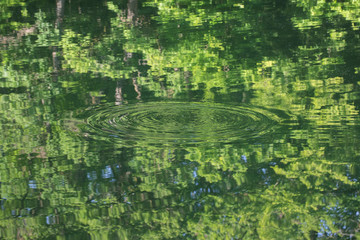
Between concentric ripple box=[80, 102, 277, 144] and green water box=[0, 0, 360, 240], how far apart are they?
0.07 ft

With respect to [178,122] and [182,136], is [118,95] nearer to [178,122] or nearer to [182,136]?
[178,122]

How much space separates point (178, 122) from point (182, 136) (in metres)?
0.46

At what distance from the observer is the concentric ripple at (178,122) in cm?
604

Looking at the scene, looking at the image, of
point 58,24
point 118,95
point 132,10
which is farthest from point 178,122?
point 132,10

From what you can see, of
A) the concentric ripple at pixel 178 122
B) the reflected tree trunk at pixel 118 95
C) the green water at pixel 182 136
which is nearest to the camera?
the green water at pixel 182 136

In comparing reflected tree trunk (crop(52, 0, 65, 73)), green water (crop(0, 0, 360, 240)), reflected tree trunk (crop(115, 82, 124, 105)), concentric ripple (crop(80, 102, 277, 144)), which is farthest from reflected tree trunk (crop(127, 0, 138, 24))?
concentric ripple (crop(80, 102, 277, 144))

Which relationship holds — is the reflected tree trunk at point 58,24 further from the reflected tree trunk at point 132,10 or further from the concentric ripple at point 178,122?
the concentric ripple at point 178,122

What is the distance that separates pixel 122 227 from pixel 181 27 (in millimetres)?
8859

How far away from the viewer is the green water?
4523 mm

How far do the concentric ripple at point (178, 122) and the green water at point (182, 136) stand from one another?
2 cm

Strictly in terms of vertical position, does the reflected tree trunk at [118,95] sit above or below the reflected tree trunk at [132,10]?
below

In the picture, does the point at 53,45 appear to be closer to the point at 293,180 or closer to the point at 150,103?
the point at 150,103

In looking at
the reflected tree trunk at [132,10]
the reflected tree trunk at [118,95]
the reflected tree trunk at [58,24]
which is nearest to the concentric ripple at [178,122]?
the reflected tree trunk at [118,95]

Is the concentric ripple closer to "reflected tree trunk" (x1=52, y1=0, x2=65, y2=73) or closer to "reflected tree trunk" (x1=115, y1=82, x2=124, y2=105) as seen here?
"reflected tree trunk" (x1=115, y1=82, x2=124, y2=105)
